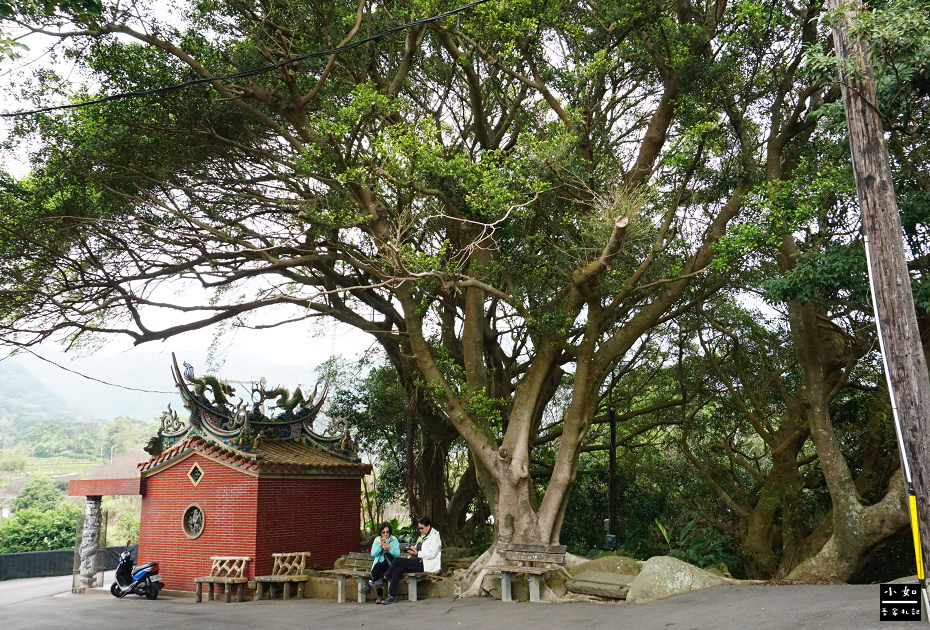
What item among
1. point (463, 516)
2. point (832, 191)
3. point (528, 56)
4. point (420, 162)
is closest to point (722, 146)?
point (832, 191)

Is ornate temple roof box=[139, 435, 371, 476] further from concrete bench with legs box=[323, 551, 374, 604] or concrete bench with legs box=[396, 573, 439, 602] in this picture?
concrete bench with legs box=[396, 573, 439, 602]

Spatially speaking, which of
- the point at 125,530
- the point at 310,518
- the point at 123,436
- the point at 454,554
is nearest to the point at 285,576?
the point at 310,518

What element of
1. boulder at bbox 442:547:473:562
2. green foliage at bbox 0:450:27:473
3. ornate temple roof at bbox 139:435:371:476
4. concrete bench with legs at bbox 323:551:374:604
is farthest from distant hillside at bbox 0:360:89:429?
concrete bench with legs at bbox 323:551:374:604

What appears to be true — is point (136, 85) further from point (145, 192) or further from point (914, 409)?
point (914, 409)

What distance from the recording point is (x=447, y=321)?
1619 centimetres

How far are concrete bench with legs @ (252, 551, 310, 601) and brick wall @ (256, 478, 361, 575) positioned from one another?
24 centimetres

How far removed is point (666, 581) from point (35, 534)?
25827 mm

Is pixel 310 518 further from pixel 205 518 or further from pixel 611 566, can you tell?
pixel 611 566

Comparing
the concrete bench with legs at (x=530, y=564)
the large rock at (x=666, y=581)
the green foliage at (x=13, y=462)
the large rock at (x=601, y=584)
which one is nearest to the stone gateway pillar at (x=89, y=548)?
the concrete bench with legs at (x=530, y=564)

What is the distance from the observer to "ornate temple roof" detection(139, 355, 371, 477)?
14.3 meters

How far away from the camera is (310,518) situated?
591 inches

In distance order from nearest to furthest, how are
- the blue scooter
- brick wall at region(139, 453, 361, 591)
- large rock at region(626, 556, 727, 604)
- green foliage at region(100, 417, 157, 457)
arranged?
large rock at region(626, 556, 727, 604)
brick wall at region(139, 453, 361, 591)
the blue scooter
green foliage at region(100, 417, 157, 457)

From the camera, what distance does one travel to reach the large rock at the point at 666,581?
1011cm

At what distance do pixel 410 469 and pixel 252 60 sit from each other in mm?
9968
